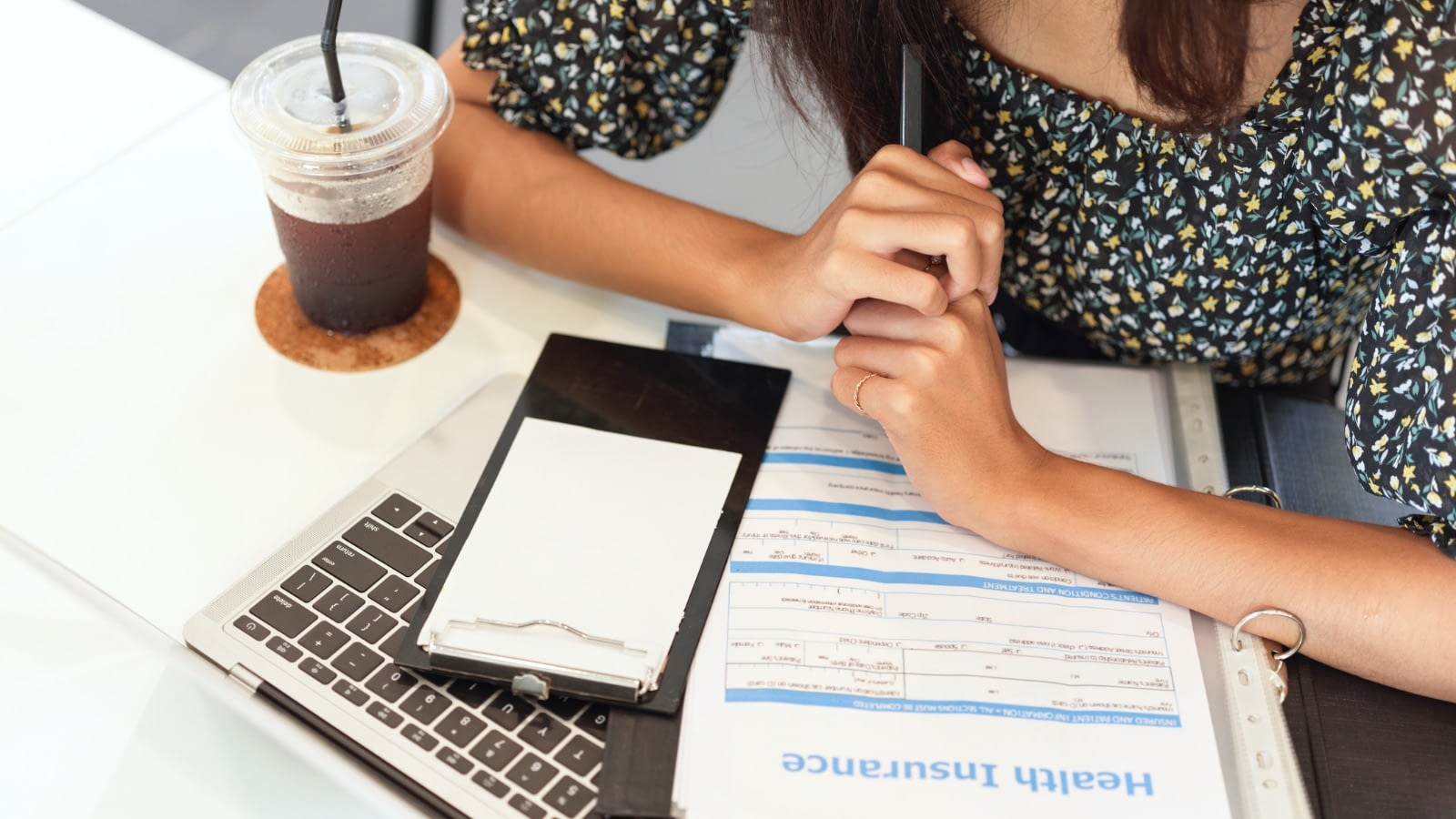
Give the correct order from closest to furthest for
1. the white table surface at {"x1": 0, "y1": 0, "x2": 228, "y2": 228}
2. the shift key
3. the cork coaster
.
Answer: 1. the shift key
2. the cork coaster
3. the white table surface at {"x1": 0, "y1": 0, "x2": 228, "y2": 228}

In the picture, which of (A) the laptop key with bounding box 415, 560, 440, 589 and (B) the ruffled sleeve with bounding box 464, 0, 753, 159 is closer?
(A) the laptop key with bounding box 415, 560, 440, 589

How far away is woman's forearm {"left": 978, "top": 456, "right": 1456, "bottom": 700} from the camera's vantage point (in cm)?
71

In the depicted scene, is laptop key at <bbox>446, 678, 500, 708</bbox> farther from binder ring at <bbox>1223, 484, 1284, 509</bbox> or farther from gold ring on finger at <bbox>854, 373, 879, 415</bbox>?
binder ring at <bbox>1223, 484, 1284, 509</bbox>

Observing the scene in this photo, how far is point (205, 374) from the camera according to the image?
847 mm

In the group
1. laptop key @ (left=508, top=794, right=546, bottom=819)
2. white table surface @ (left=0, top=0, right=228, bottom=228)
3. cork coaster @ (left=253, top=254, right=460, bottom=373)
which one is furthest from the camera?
white table surface @ (left=0, top=0, right=228, bottom=228)

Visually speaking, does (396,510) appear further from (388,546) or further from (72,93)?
(72,93)

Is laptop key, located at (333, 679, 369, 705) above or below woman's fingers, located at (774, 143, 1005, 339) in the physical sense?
below

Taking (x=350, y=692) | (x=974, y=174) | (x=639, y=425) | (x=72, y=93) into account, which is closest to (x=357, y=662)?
(x=350, y=692)

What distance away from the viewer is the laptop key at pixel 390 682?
Result: 0.67m

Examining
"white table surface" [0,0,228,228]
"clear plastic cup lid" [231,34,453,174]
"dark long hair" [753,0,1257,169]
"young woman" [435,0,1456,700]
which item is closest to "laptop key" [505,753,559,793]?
"young woman" [435,0,1456,700]

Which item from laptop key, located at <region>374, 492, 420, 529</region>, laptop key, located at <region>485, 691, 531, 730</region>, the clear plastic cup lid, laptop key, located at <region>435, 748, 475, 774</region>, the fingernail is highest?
the clear plastic cup lid

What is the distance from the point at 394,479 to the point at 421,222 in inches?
7.6

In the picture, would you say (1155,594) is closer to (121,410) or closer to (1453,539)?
(1453,539)

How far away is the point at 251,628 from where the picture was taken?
69 cm
